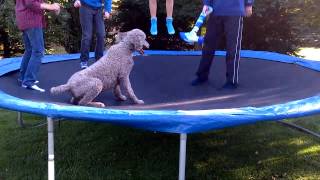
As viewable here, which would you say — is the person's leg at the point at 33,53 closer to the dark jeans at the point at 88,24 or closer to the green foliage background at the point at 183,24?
the dark jeans at the point at 88,24

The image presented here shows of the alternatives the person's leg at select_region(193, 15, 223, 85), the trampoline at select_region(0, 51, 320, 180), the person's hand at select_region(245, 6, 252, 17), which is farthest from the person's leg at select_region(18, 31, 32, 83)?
the person's hand at select_region(245, 6, 252, 17)

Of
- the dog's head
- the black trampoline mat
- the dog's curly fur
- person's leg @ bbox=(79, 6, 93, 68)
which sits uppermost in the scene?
person's leg @ bbox=(79, 6, 93, 68)

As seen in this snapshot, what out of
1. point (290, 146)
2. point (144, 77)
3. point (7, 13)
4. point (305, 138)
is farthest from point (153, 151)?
point (7, 13)

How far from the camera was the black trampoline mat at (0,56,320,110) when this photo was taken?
2.45 metres

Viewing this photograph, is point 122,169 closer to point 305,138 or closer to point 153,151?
point 153,151

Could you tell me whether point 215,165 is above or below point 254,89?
below

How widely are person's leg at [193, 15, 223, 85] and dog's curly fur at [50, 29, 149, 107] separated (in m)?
0.85

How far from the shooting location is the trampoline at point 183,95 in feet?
5.78

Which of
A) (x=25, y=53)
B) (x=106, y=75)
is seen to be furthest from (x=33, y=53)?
(x=106, y=75)

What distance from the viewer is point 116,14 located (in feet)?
20.8

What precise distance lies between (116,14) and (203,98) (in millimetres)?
3983

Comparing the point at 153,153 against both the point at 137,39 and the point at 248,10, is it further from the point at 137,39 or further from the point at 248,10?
the point at 248,10

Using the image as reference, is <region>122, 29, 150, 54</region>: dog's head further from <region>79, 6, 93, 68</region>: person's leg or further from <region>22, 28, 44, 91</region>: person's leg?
<region>79, 6, 93, 68</region>: person's leg

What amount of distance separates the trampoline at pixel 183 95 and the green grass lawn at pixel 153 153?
42 cm
